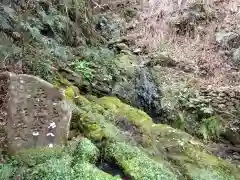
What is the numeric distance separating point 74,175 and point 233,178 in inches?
107

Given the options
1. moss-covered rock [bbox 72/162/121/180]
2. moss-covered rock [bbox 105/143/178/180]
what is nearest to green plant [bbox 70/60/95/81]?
moss-covered rock [bbox 105/143/178/180]

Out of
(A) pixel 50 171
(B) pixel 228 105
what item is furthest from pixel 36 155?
(B) pixel 228 105

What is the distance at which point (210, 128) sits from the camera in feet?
25.9

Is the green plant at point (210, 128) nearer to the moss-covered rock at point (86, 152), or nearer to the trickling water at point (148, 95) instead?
the trickling water at point (148, 95)

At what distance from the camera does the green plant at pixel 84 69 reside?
779cm

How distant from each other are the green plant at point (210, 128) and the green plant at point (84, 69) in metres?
2.68

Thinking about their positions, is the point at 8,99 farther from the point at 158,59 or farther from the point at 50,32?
the point at 158,59

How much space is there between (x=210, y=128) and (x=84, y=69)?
3.03m

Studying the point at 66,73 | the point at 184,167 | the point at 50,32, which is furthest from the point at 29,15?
the point at 184,167

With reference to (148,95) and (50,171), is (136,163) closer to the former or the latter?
(50,171)

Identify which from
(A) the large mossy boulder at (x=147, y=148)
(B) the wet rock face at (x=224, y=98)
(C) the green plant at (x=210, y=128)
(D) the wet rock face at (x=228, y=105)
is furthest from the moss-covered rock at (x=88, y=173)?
(B) the wet rock face at (x=224, y=98)

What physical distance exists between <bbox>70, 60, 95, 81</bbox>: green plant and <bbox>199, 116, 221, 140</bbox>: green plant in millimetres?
2682

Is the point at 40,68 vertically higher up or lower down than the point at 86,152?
higher up

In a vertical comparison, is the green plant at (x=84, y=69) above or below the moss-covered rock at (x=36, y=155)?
below
